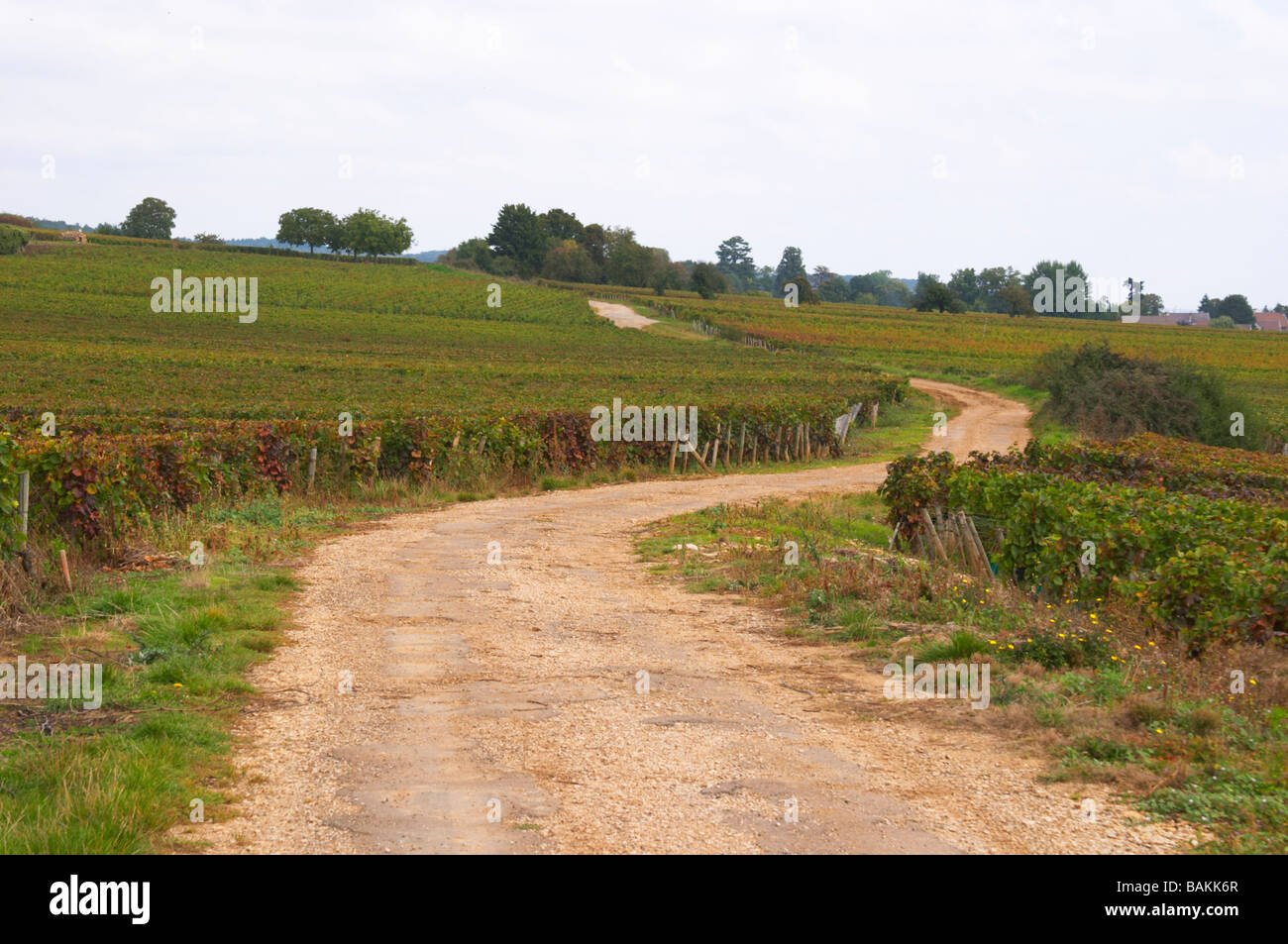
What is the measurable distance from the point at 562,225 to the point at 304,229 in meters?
35.1

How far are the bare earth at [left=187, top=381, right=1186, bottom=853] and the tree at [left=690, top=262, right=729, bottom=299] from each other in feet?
392

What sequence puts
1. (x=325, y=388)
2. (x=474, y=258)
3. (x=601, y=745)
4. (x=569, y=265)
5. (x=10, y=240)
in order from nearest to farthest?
(x=601, y=745), (x=325, y=388), (x=10, y=240), (x=569, y=265), (x=474, y=258)

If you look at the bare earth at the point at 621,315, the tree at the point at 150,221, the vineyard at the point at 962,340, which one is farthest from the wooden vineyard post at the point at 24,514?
the tree at the point at 150,221

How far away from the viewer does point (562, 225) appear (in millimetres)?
152875

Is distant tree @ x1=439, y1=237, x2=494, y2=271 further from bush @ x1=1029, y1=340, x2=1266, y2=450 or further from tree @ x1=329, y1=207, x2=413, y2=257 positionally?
bush @ x1=1029, y1=340, x2=1266, y2=450

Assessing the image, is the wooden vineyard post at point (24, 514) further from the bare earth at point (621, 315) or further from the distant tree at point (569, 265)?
the distant tree at point (569, 265)

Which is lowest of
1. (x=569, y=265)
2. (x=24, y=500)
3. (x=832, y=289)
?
(x=24, y=500)

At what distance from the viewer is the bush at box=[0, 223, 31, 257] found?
10362cm

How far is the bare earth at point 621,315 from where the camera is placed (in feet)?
308

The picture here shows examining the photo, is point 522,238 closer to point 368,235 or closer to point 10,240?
point 368,235

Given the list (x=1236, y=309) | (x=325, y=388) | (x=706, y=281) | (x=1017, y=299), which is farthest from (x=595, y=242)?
(x=325, y=388)

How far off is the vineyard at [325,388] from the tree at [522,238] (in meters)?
38.1

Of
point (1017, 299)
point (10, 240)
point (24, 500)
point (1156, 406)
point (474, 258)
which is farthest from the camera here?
point (474, 258)
